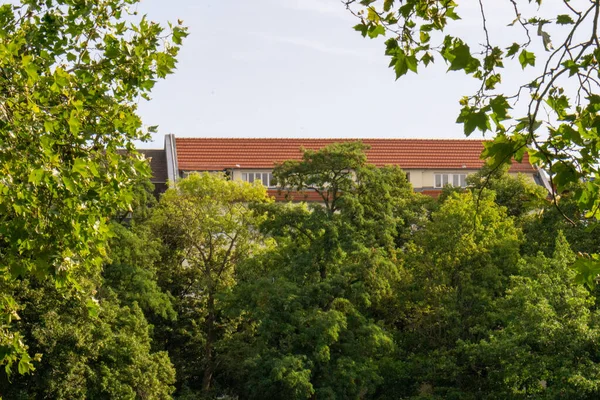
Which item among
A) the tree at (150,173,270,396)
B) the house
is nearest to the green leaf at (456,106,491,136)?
the tree at (150,173,270,396)

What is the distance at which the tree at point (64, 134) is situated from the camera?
45.2 feet

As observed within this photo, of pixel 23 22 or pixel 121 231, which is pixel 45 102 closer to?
pixel 23 22

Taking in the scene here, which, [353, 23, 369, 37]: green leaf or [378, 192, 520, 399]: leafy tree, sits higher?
[353, 23, 369, 37]: green leaf

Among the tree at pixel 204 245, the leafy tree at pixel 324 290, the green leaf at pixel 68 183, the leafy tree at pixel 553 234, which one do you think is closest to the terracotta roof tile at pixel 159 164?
the tree at pixel 204 245

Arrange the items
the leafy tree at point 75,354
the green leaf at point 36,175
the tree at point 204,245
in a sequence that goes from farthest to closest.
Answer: the tree at point 204,245 < the leafy tree at point 75,354 < the green leaf at point 36,175

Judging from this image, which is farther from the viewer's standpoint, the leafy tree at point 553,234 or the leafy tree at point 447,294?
the leafy tree at point 553,234

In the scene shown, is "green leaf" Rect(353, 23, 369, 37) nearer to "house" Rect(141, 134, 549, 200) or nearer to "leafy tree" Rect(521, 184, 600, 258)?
"leafy tree" Rect(521, 184, 600, 258)

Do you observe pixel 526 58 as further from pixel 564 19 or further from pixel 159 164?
pixel 159 164

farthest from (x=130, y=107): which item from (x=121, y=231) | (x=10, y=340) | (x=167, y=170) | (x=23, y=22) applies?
(x=167, y=170)

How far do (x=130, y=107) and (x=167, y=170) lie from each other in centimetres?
5444

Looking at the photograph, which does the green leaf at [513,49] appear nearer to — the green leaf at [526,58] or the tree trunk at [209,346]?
the green leaf at [526,58]

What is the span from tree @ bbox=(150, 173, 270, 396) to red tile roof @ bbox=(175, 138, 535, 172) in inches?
810

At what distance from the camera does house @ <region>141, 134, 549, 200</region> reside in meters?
72.9

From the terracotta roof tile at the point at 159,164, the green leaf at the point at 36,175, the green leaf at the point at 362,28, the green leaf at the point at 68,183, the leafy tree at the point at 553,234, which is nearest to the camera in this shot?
the green leaf at the point at 362,28
